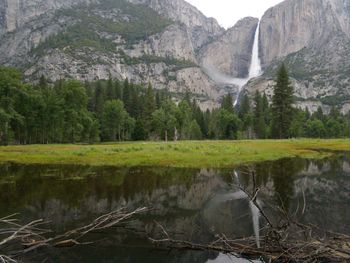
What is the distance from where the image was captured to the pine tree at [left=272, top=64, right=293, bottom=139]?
89.2 m

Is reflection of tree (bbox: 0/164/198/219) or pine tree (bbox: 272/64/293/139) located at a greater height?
pine tree (bbox: 272/64/293/139)

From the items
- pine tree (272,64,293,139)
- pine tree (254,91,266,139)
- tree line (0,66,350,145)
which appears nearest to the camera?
tree line (0,66,350,145)

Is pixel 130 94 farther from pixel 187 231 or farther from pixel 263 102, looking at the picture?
pixel 187 231

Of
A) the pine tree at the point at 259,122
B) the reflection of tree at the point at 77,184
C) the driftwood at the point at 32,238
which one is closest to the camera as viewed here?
the driftwood at the point at 32,238

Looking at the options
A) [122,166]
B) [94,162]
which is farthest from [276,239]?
[94,162]

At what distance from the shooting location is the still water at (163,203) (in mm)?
11266

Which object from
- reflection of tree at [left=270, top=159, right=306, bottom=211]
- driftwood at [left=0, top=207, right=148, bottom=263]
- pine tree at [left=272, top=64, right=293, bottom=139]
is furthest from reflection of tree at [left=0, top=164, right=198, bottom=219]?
pine tree at [left=272, top=64, right=293, bottom=139]

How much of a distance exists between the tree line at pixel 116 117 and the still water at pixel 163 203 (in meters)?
41.1

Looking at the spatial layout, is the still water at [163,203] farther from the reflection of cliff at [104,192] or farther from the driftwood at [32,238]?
the driftwood at [32,238]

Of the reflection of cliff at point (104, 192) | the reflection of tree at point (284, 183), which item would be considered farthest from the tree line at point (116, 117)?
the reflection of tree at point (284, 183)

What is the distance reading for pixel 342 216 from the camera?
624 inches

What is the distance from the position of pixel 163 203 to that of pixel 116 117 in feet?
258

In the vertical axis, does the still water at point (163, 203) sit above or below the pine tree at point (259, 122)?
below

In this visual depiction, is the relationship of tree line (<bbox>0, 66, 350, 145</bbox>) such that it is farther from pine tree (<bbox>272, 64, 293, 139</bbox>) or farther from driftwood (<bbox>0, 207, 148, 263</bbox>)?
driftwood (<bbox>0, 207, 148, 263</bbox>)
